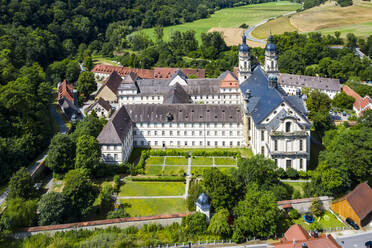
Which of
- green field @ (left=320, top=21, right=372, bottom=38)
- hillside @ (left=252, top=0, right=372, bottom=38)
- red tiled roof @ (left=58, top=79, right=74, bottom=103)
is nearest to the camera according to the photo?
red tiled roof @ (left=58, top=79, right=74, bottom=103)

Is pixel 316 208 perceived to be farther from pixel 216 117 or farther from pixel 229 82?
pixel 229 82

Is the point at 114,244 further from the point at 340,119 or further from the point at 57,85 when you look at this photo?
the point at 57,85

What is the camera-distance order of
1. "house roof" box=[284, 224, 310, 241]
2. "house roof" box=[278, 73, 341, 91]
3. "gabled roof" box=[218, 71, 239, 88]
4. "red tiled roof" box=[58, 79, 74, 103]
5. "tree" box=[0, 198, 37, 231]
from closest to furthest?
"house roof" box=[284, 224, 310, 241]
"tree" box=[0, 198, 37, 231]
"gabled roof" box=[218, 71, 239, 88]
"red tiled roof" box=[58, 79, 74, 103]
"house roof" box=[278, 73, 341, 91]

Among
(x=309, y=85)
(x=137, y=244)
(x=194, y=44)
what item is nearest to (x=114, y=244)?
(x=137, y=244)

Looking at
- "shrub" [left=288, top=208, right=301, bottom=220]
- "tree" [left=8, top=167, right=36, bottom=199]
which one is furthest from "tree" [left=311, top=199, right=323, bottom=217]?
"tree" [left=8, top=167, right=36, bottom=199]

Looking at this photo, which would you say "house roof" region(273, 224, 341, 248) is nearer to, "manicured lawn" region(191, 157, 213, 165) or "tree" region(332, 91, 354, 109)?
"manicured lawn" region(191, 157, 213, 165)

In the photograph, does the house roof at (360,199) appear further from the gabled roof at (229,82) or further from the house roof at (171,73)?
the house roof at (171,73)

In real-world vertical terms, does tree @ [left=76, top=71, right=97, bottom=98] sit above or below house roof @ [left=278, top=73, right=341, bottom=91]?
above
